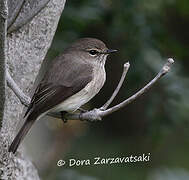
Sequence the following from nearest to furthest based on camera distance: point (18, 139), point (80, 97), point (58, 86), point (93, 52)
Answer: point (18, 139) → point (58, 86) → point (80, 97) → point (93, 52)

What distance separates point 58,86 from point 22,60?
740 mm

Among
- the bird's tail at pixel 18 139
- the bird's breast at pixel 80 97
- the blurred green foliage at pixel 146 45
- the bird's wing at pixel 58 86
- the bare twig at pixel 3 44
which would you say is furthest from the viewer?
the blurred green foliage at pixel 146 45

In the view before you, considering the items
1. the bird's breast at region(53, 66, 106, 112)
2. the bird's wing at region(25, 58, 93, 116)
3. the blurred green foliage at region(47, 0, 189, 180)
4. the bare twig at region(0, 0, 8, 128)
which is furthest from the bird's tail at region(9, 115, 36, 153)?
the blurred green foliage at region(47, 0, 189, 180)

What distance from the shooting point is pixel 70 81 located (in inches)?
184

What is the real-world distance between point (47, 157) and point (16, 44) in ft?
5.66

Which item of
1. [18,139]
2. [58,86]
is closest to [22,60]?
[18,139]

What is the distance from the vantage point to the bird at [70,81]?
4.34 meters

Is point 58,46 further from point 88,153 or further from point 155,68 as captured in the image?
point 88,153

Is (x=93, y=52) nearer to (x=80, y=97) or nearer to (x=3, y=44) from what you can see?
(x=80, y=97)

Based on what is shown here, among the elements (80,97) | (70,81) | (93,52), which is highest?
(93,52)

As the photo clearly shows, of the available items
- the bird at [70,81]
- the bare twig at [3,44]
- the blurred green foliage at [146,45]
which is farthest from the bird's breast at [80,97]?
the bare twig at [3,44]

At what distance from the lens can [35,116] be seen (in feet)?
13.7

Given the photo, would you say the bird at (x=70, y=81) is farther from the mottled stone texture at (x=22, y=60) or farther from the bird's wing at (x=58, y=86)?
the mottled stone texture at (x=22, y=60)

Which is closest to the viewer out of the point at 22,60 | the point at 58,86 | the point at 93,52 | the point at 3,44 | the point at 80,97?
the point at 3,44
